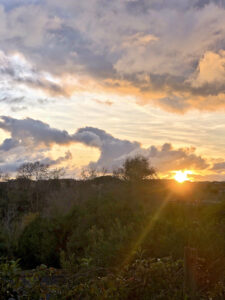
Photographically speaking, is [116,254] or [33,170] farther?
[33,170]

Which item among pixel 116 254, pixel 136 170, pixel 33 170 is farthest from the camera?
pixel 33 170

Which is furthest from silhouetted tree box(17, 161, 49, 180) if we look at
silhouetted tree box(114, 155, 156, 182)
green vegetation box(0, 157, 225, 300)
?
green vegetation box(0, 157, 225, 300)

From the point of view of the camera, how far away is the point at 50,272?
17.4 ft

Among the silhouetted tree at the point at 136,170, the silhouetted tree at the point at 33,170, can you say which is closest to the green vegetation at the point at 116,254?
the silhouetted tree at the point at 136,170

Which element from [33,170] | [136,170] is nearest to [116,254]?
[136,170]

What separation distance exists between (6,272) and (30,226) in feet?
39.9

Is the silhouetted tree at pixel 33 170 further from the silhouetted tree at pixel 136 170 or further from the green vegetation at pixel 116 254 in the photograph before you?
the green vegetation at pixel 116 254

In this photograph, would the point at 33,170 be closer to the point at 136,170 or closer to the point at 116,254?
the point at 136,170

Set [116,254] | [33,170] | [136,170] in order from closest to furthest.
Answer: [116,254], [136,170], [33,170]

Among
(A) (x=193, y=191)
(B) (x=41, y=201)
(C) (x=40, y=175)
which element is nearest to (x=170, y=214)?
(A) (x=193, y=191)

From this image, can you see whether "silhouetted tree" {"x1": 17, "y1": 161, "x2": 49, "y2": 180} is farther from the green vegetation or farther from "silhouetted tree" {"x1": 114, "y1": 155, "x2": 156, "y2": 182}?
the green vegetation

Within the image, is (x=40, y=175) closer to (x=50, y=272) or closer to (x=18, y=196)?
(x=18, y=196)

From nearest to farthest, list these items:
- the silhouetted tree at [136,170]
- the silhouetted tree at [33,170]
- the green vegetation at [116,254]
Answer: the green vegetation at [116,254]
the silhouetted tree at [136,170]
the silhouetted tree at [33,170]

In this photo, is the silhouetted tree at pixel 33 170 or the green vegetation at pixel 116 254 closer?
the green vegetation at pixel 116 254
